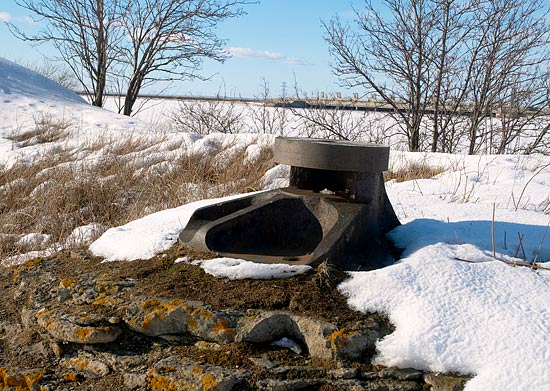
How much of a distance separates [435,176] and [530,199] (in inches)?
60.3

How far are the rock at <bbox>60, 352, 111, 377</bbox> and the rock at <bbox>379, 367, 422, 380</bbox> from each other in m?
1.12

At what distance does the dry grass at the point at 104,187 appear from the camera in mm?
6020

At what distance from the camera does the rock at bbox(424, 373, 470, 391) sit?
2.12 metres

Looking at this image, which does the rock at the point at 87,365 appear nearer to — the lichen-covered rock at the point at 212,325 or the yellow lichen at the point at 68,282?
the lichen-covered rock at the point at 212,325

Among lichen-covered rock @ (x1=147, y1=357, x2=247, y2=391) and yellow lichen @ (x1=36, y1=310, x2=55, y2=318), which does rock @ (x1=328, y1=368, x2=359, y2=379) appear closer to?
lichen-covered rock @ (x1=147, y1=357, x2=247, y2=391)

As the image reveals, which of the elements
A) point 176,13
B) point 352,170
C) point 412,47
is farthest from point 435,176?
point 176,13

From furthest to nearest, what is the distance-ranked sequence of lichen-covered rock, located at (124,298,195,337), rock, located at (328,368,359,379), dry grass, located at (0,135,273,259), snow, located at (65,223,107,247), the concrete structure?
dry grass, located at (0,135,273,259) → snow, located at (65,223,107,247) → the concrete structure → lichen-covered rock, located at (124,298,195,337) → rock, located at (328,368,359,379)

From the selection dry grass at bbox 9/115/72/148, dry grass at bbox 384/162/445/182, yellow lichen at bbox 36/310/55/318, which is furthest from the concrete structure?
dry grass at bbox 9/115/72/148

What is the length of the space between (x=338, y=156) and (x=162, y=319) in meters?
1.27

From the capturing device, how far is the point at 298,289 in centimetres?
269

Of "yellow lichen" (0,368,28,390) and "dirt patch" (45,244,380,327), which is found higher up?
"dirt patch" (45,244,380,327)

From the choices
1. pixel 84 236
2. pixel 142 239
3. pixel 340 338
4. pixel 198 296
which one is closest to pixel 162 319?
pixel 198 296

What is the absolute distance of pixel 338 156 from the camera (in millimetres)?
3205

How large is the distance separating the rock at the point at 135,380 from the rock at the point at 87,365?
139 millimetres
